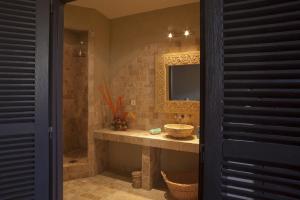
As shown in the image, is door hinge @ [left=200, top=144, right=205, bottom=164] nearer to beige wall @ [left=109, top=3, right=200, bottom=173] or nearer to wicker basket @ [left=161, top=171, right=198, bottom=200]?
wicker basket @ [left=161, top=171, right=198, bottom=200]

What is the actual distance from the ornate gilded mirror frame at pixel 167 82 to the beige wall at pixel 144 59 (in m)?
0.09

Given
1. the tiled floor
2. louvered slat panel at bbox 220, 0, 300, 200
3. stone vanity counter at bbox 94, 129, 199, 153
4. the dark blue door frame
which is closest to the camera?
louvered slat panel at bbox 220, 0, 300, 200

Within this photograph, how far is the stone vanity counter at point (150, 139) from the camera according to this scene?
277 centimetres

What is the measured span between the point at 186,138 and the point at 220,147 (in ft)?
6.97

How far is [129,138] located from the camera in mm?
3236

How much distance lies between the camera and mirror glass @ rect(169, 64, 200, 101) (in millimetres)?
3162

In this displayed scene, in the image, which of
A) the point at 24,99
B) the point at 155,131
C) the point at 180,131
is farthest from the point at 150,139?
the point at 24,99

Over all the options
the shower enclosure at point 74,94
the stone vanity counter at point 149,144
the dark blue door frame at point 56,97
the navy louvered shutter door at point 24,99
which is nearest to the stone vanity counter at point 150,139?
the stone vanity counter at point 149,144

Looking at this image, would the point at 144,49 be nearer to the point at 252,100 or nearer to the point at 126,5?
the point at 126,5

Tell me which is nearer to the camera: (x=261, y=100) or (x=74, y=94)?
(x=261, y=100)

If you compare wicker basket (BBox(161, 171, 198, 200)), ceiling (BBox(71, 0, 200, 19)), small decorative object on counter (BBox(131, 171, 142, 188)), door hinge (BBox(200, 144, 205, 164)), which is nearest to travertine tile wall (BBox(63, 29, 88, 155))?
ceiling (BBox(71, 0, 200, 19))

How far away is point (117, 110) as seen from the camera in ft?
12.5

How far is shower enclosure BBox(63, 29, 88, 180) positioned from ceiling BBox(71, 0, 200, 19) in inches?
31.8

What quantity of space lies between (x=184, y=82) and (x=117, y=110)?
50.6 inches
